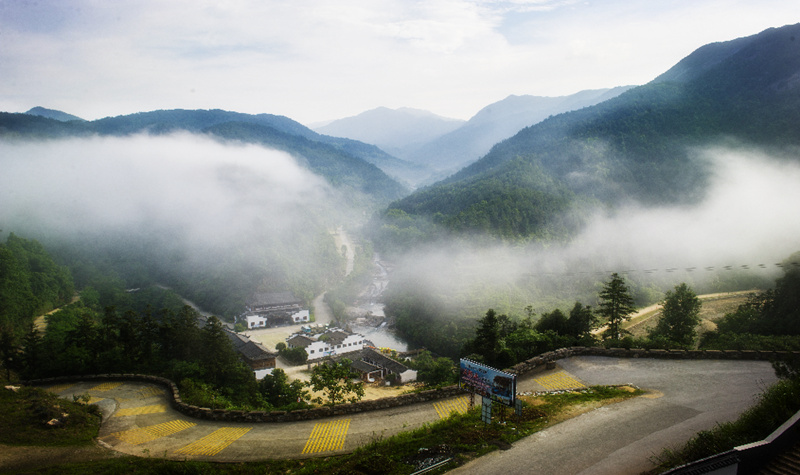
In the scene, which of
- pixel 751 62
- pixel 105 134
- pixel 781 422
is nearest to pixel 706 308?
pixel 781 422

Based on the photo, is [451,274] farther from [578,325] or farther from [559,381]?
[559,381]

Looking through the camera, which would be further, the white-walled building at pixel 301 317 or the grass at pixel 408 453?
the white-walled building at pixel 301 317

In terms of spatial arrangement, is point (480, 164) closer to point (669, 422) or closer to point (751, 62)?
point (751, 62)

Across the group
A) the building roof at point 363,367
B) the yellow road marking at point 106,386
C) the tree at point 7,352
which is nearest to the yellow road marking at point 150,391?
the yellow road marking at point 106,386

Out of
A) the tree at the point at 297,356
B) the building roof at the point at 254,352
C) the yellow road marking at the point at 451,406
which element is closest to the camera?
the yellow road marking at the point at 451,406

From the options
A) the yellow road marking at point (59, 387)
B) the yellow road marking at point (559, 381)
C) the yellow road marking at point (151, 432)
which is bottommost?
the yellow road marking at point (59, 387)

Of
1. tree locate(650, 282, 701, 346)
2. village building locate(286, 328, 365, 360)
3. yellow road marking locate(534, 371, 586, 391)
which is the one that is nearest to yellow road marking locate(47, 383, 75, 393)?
village building locate(286, 328, 365, 360)

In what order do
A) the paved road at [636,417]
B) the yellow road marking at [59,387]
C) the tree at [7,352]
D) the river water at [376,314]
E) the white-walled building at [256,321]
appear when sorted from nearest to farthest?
the paved road at [636,417]
the yellow road marking at [59,387]
the tree at [7,352]
the river water at [376,314]
the white-walled building at [256,321]

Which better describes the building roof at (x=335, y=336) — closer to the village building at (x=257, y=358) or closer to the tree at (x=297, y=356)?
the tree at (x=297, y=356)
